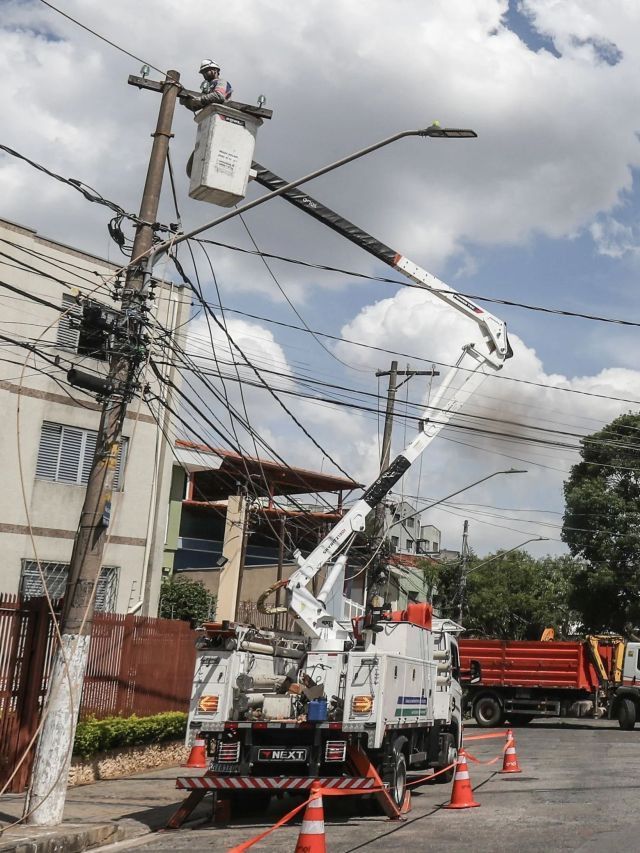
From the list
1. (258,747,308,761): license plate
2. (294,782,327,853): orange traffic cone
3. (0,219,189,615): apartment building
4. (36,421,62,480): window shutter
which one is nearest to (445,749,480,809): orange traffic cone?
(258,747,308,761): license plate

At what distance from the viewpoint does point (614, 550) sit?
38938mm

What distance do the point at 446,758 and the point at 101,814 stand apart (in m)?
6.36

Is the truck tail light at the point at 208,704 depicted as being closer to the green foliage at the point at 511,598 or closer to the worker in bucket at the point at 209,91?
the worker in bucket at the point at 209,91

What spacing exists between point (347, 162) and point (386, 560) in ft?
56.3

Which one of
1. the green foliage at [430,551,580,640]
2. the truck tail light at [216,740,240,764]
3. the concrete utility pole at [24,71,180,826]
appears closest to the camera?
the concrete utility pole at [24,71,180,826]

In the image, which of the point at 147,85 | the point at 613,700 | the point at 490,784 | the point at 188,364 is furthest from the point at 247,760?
the point at 613,700

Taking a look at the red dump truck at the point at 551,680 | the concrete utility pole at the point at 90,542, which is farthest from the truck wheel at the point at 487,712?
the concrete utility pole at the point at 90,542

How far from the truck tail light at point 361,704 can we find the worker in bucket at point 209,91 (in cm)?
767

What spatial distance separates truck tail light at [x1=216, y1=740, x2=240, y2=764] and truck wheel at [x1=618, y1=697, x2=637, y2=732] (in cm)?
1922

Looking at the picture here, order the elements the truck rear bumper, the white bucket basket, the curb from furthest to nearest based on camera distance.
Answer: the white bucket basket → the truck rear bumper → the curb

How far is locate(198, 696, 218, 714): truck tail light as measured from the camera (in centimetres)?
1178

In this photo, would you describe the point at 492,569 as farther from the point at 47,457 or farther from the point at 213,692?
the point at 213,692

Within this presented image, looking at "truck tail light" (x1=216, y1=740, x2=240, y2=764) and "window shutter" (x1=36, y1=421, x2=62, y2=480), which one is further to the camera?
"window shutter" (x1=36, y1=421, x2=62, y2=480)

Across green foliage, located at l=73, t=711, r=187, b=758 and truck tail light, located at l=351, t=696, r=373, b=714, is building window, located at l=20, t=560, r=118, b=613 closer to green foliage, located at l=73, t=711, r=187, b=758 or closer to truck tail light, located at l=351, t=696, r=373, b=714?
green foliage, located at l=73, t=711, r=187, b=758
